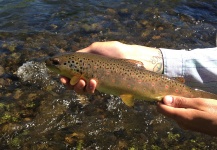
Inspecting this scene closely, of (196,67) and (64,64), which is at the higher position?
(64,64)

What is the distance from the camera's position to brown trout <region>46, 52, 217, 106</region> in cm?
345

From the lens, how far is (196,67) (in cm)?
392

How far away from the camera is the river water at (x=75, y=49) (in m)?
4.59

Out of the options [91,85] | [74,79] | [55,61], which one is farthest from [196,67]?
[55,61]

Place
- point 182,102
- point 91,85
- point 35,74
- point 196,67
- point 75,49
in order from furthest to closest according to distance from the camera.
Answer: point 75,49 < point 35,74 < point 196,67 < point 91,85 < point 182,102

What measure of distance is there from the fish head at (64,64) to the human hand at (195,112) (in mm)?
1014

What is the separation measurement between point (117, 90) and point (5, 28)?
5.11 m

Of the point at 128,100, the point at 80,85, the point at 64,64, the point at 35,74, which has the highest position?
the point at 64,64

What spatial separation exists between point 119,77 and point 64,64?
62cm

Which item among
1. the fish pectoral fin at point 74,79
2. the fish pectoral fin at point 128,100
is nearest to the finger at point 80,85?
the fish pectoral fin at point 74,79

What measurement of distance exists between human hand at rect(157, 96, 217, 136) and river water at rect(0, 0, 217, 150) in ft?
4.52

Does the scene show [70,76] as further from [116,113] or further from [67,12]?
[67,12]

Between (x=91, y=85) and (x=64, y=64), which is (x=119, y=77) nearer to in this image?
(x=91, y=85)

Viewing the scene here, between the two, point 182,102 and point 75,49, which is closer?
point 182,102
